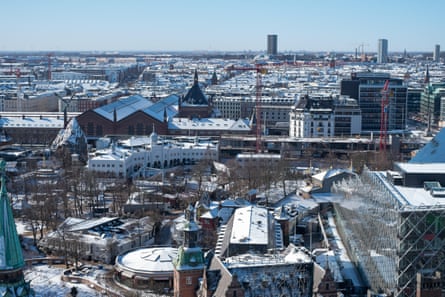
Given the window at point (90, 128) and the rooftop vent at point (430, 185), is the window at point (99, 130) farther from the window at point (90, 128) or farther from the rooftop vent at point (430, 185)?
the rooftop vent at point (430, 185)

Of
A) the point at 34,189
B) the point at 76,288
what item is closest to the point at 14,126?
the point at 34,189

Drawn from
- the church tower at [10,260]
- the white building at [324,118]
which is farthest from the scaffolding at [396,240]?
the white building at [324,118]

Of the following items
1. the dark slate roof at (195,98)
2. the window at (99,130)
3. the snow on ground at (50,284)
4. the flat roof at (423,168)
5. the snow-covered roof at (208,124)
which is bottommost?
the snow on ground at (50,284)

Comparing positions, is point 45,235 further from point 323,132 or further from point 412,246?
point 323,132

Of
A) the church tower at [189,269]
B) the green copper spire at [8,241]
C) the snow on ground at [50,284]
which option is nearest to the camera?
the green copper spire at [8,241]

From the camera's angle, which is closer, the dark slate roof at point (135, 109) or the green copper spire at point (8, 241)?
the green copper spire at point (8, 241)

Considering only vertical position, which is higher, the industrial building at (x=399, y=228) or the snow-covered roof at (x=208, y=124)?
the industrial building at (x=399, y=228)

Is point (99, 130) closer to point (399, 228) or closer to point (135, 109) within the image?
point (135, 109)

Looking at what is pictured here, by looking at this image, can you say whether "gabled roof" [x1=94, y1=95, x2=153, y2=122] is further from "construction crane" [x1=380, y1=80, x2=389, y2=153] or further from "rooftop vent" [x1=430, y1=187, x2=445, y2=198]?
"rooftop vent" [x1=430, y1=187, x2=445, y2=198]
